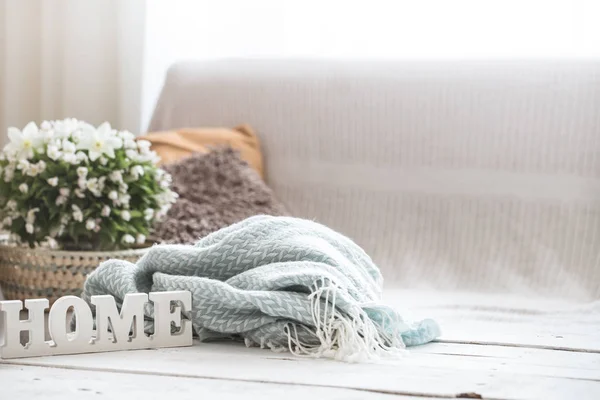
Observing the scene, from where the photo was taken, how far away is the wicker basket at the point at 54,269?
5.02ft

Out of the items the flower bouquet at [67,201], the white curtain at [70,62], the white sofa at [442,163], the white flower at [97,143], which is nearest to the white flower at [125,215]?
the flower bouquet at [67,201]

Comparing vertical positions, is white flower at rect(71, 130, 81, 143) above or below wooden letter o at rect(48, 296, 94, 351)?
above

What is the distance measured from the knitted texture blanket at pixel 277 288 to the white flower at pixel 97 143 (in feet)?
1.17

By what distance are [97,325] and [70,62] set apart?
1609 millimetres

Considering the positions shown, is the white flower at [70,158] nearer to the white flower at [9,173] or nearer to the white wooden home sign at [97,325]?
the white flower at [9,173]

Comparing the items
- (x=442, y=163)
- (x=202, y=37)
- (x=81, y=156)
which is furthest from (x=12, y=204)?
(x=202, y=37)

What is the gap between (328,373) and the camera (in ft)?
3.27

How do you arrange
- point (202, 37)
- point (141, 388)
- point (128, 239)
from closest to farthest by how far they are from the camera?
point (141, 388) < point (128, 239) < point (202, 37)

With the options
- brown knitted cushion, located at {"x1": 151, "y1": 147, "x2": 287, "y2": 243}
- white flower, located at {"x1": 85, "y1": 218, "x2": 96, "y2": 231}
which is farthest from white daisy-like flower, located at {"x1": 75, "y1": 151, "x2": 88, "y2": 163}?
brown knitted cushion, located at {"x1": 151, "y1": 147, "x2": 287, "y2": 243}

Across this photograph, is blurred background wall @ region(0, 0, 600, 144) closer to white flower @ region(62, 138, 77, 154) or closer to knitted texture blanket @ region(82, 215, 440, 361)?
white flower @ region(62, 138, 77, 154)

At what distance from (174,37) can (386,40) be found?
0.62 m

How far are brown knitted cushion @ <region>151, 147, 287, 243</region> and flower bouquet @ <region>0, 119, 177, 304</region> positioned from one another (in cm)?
19

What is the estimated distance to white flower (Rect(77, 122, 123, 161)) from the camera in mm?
1555

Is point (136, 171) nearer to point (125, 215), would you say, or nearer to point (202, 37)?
point (125, 215)
